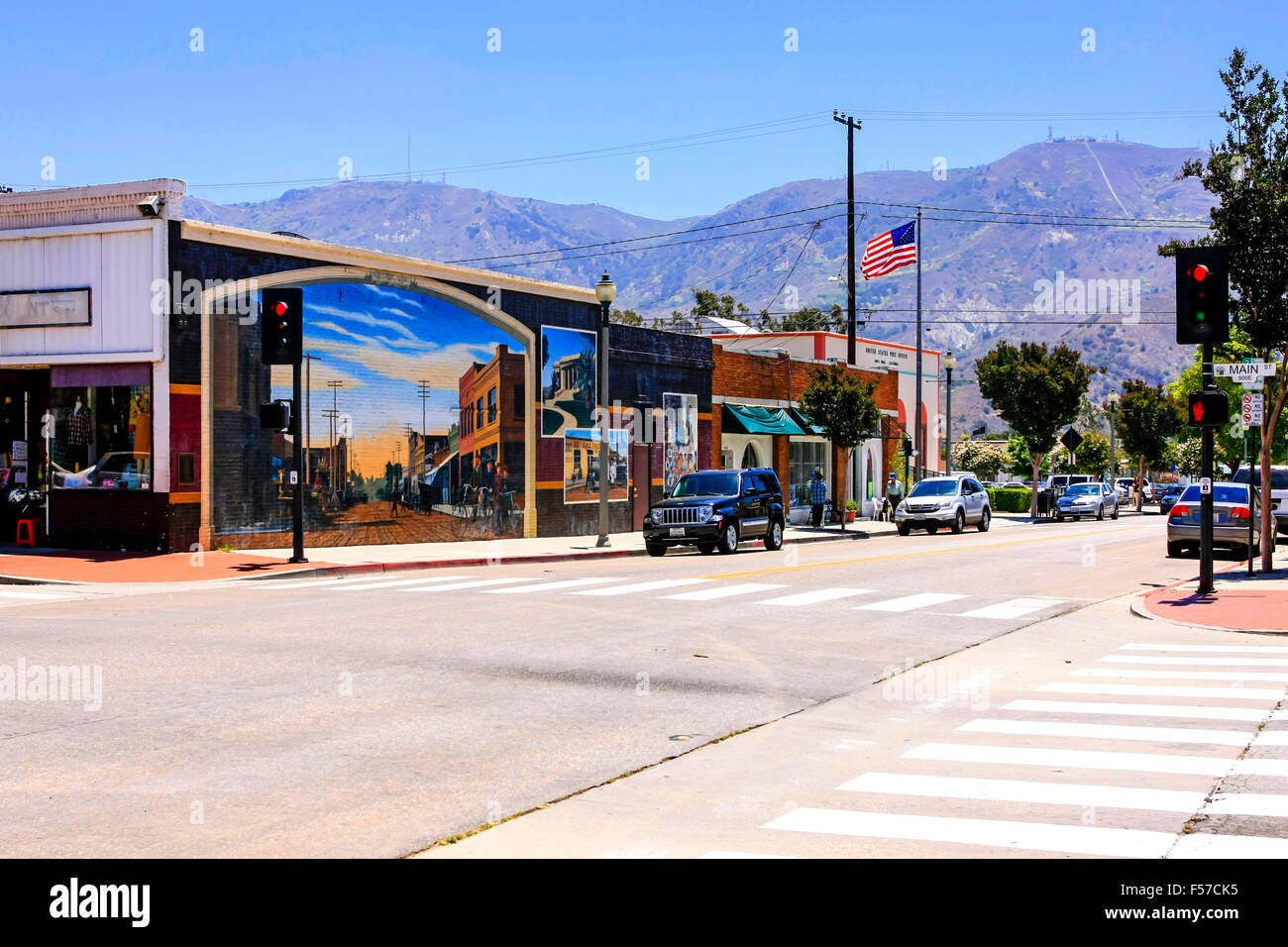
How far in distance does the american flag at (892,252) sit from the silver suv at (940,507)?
8.38m

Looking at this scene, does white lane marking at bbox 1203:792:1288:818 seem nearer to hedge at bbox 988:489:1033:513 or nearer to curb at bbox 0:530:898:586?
curb at bbox 0:530:898:586

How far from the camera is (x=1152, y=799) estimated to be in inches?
278

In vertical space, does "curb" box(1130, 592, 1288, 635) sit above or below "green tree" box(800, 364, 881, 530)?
below

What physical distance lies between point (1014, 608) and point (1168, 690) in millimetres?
6350

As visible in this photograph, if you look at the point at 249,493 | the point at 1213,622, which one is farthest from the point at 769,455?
the point at 1213,622

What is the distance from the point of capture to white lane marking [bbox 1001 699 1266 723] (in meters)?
9.70

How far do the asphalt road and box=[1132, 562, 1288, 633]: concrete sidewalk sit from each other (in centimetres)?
109

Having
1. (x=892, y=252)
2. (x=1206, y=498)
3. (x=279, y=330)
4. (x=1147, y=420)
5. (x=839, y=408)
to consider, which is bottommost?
(x=1206, y=498)

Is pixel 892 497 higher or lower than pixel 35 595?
higher

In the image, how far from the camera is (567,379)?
34844 mm

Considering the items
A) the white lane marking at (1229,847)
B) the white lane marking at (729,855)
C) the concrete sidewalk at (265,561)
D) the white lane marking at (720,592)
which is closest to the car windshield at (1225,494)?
the concrete sidewalk at (265,561)

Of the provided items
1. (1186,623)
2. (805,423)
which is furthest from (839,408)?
(1186,623)

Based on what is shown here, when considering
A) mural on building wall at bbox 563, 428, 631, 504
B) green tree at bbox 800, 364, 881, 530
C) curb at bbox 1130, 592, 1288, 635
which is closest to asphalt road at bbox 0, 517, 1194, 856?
curb at bbox 1130, 592, 1288, 635

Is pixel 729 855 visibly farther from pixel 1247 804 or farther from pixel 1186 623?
pixel 1186 623
